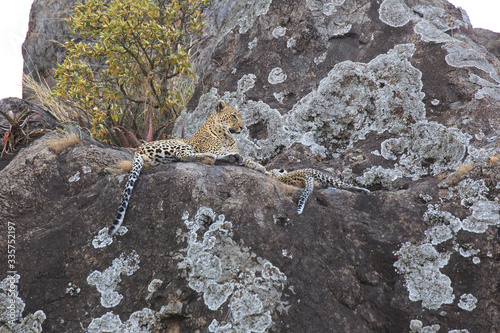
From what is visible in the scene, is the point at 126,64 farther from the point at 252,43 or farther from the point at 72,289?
the point at 72,289

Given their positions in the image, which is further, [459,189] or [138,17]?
[138,17]

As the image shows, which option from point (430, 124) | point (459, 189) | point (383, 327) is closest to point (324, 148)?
point (430, 124)

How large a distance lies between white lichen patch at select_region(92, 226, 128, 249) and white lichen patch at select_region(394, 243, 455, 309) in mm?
3072

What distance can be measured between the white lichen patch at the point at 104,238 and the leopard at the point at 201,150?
53 mm

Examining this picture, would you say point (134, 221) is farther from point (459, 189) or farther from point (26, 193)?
point (459, 189)

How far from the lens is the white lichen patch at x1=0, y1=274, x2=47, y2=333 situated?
172 inches

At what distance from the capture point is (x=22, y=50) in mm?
14867

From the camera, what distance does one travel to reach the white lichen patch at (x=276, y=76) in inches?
333

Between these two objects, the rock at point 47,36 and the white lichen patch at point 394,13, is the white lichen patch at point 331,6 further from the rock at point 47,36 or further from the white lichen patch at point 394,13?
the rock at point 47,36

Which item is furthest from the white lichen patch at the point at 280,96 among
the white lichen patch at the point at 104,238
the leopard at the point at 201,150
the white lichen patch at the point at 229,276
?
the white lichen patch at the point at 104,238

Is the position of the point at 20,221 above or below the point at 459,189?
above

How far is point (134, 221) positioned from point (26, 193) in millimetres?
1636

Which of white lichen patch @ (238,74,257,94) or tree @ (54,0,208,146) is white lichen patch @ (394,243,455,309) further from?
tree @ (54,0,208,146)

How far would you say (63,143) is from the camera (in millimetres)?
6293
